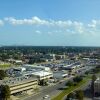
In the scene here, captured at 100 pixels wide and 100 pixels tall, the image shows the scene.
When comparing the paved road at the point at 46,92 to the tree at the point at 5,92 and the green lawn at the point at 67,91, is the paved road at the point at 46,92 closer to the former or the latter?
the green lawn at the point at 67,91

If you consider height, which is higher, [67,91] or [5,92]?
[5,92]

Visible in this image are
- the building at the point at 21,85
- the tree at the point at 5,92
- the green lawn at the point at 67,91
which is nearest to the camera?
the tree at the point at 5,92

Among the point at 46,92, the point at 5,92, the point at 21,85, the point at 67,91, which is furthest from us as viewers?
the point at 67,91

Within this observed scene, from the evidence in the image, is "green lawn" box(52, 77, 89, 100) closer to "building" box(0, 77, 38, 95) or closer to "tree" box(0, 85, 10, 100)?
"building" box(0, 77, 38, 95)

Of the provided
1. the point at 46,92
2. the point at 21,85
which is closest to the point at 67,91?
the point at 46,92

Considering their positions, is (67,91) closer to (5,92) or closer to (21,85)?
(21,85)

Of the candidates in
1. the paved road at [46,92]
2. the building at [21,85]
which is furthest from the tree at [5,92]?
the paved road at [46,92]

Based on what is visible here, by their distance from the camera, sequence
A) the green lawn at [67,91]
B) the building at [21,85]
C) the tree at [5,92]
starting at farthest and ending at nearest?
the building at [21,85], the green lawn at [67,91], the tree at [5,92]

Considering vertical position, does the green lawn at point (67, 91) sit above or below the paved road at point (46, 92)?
above

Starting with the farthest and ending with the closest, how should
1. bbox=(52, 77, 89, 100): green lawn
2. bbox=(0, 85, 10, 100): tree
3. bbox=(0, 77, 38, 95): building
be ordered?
1. bbox=(0, 77, 38, 95): building
2. bbox=(52, 77, 89, 100): green lawn
3. bbox=(0, 85, 10, 100): tree

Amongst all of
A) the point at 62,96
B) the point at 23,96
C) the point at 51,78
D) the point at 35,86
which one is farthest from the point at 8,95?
the point at 51,78

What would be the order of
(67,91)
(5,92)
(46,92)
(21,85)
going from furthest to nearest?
(67,91)
(46,92)
(21,85)
(5,92)

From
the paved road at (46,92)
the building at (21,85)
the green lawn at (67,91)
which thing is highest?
the building at (21,85)

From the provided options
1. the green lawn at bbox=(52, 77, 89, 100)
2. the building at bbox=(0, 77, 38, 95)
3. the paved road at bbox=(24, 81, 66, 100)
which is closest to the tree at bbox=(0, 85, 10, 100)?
the building at bbox=(0, 77, 38, 95)
